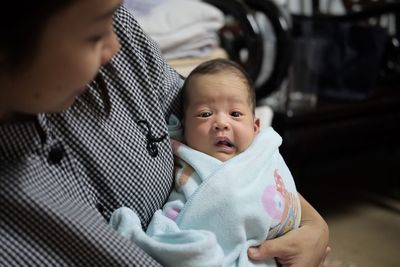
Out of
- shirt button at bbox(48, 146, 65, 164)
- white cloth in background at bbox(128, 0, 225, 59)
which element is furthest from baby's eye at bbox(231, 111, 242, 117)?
white cloth in background at bbox(128, 0, 225, 59)

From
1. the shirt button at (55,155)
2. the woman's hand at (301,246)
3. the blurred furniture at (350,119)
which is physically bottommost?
the blurred furniture at (350,119)

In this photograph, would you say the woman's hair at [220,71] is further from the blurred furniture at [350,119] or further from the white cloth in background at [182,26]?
the blurred furniture at [350,119]

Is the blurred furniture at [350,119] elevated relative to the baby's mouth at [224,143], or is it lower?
lower

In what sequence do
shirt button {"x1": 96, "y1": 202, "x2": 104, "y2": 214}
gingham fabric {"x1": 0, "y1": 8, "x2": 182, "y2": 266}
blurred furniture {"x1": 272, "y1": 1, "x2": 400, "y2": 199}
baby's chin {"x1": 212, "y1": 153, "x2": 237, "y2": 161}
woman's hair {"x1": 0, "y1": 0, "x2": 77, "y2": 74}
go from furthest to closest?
1. blurred furniture {"x1": 272, "y1": 1, "x2": 400, "y2": 199}
2. baby's chin {"x1": 212, "y1": 153, "x2": 237, "y2": 161}
3. shirt button {"x1": 96, "y1": 202, "x2": 104, "y2": 214}
4. gingham fabric {"x1": 0, "y1": 8, "x2": 182, "y2": 266}
5. woman's hair {"x1": 0, "y1": 0, "x2": 77, "y2": 74}

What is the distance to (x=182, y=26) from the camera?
1611mm

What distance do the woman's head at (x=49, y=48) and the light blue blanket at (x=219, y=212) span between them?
252 millimetres

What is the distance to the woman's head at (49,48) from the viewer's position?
1.61ft

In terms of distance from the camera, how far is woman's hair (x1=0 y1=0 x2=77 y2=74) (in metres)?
0.48

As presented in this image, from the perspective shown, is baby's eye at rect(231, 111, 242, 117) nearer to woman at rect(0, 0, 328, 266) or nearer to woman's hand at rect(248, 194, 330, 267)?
woman at rect(0, 0, 328, 266)

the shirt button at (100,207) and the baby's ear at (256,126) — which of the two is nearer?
the shirt button at (100,207)

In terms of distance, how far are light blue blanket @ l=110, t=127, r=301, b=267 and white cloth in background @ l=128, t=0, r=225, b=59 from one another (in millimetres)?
730

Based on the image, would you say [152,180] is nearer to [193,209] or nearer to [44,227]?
[193,209]

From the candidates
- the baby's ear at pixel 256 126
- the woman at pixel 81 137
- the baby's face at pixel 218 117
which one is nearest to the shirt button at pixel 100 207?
the woman at pixel 81 137

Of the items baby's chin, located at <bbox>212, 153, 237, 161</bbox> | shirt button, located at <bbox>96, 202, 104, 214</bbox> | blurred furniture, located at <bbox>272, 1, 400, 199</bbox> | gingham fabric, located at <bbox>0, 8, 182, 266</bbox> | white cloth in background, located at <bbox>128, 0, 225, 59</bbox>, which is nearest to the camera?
gingham fabric, located at <bbox>0, 8, 182, 266</bbox>
